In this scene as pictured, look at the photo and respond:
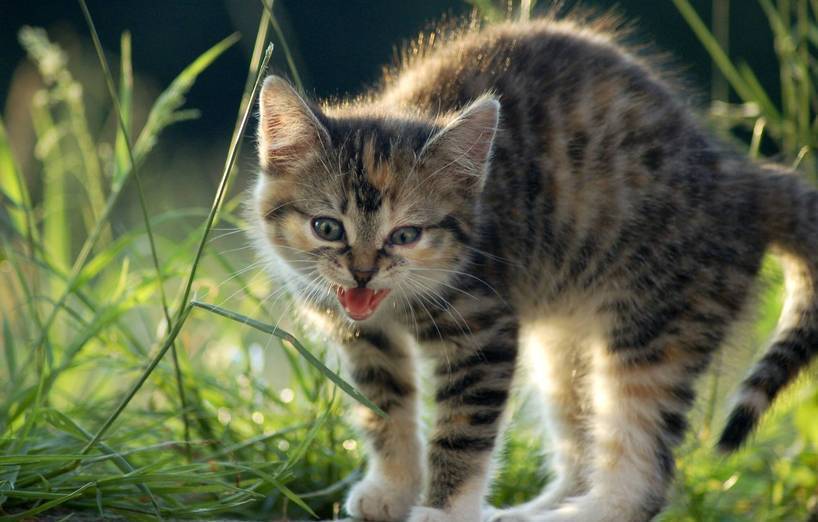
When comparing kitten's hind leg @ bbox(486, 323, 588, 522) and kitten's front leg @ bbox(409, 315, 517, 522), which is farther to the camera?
kitten's hind leg @ bbox(486, 323, 588, 522)

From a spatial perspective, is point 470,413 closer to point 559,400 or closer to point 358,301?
point 358,301

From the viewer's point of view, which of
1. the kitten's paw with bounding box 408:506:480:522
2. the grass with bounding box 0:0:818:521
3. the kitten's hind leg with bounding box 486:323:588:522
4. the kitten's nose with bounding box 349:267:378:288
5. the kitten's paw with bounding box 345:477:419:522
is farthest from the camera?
the kitten's hind leg with bounding box 486:323:588:522

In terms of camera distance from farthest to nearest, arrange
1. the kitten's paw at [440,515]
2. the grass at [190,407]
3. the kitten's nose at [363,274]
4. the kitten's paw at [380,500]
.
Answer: the kitten's paw at [380,500] → the kitten's paw at [440,515] → the kitten's nose at [363,274] → the grass at [190,407]

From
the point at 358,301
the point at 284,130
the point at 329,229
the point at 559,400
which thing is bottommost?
the point at 559,400

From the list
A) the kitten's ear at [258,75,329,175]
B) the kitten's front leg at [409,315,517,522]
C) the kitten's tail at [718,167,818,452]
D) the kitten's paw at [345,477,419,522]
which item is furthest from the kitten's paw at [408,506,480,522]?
the kitten's ear at [258,75,329,175]

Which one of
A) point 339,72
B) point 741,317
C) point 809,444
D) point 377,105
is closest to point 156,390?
point 377,105

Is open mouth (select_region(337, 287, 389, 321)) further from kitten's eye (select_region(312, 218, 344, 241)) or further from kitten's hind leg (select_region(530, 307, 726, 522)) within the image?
kitten's hind leg (select_region(530, 307, 726, 522))

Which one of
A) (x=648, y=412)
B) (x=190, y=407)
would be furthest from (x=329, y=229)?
(x=648, y=412)

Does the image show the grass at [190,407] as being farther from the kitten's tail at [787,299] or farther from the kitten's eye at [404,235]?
the kitten's eye at [404,235]

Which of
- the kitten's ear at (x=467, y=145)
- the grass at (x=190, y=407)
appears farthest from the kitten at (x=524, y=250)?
the grass at (x=190, y=407)
